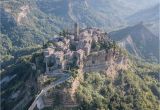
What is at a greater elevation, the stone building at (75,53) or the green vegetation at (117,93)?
the stone building at (75,53)

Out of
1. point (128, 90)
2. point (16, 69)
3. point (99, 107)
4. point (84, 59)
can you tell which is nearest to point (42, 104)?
point (99, 107)

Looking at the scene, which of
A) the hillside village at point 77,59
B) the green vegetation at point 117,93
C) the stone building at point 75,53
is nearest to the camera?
the hillside village at point 77,59

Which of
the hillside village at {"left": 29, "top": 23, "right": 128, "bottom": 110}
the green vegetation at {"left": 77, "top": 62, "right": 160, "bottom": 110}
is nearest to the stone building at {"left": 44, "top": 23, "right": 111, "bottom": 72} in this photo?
the hillside village at {"left": 29, "top": 23, "right": 128, "bottom": 110}

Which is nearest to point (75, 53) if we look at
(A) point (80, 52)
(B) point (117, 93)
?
(A) point (80, 52)

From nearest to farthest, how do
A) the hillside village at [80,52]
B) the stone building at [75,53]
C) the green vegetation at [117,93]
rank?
the green vegetation at [117,93] → the stone building at [75,53] → the hillside village at [80,52]

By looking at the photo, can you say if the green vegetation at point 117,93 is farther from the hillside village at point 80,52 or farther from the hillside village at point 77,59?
the hillside village at point 80,52

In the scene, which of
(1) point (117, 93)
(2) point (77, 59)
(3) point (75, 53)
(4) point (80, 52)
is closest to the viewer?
(2) point (77, 59)

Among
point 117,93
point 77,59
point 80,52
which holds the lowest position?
point 117,93

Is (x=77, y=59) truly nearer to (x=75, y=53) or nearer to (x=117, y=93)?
(x=75, y=53)

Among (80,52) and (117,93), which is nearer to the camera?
(80,52)

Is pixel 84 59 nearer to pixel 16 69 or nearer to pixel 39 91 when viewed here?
pixel 39 91

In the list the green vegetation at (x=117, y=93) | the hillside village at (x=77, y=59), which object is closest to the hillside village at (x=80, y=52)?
the hillside village at (x=77, y=59)
